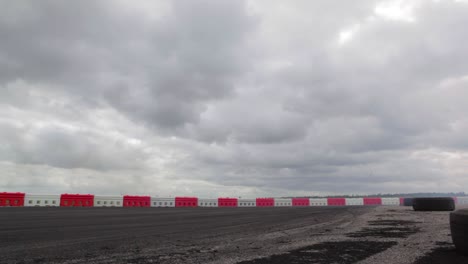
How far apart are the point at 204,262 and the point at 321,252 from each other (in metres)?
2.53

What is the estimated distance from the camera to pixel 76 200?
36.5 m

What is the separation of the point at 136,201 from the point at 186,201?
7379mm

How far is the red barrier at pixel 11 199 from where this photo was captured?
103ft

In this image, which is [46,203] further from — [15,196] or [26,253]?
[26,253]

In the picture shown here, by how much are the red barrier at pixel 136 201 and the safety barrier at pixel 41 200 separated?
24.8 ft

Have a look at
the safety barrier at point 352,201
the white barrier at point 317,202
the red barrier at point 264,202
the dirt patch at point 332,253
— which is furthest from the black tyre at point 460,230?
the safety barrier at point 352,201

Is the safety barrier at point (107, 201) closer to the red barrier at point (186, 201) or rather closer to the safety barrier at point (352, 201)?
the red barrier at point (186, 201)

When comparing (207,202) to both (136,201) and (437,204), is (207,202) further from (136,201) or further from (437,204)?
(437,204)

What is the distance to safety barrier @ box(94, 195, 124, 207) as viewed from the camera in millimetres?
38469

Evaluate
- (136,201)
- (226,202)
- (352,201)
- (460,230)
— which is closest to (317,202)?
(352,201)

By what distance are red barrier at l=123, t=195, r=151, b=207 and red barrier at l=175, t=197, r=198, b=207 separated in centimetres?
412

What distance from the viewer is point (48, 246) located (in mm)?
8344

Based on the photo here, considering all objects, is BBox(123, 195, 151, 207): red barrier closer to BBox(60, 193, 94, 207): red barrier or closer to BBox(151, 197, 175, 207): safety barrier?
BBox(151, 197, 175, 207): safety barrier

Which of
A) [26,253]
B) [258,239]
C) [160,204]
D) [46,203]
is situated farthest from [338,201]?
[26,253]
